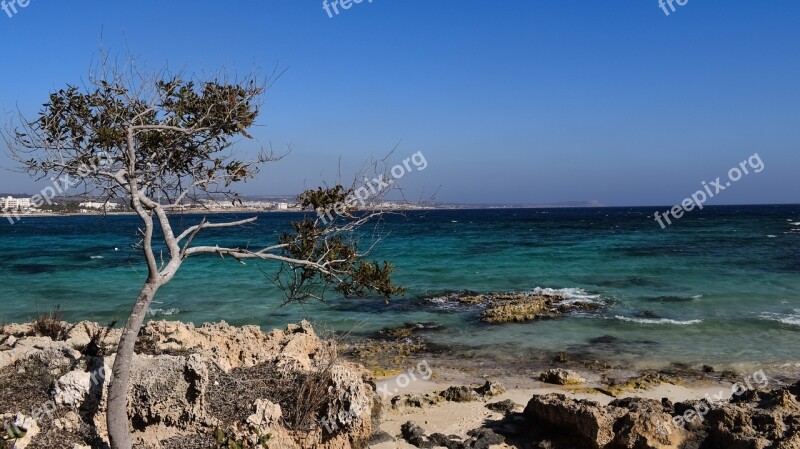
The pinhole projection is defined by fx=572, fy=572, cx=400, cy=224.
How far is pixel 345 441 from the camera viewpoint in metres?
6.68

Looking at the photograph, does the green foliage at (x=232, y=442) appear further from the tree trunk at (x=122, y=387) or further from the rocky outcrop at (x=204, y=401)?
the tree trunk at (x=122, y=387)

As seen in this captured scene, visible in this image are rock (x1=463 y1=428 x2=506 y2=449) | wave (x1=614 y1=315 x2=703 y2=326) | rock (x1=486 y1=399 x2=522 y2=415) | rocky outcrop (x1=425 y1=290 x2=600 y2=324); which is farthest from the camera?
rocky outcrop (x1=425 y1=290 x2=600 y2=324)

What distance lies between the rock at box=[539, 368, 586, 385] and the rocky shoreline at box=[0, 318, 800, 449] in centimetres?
100

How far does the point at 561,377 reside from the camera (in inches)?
407

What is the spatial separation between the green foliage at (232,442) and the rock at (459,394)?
13.3ft

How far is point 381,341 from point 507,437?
6.43 metres

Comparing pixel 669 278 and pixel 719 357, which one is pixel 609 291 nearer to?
pixel 669 278

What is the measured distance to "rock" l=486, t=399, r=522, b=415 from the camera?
8579mm

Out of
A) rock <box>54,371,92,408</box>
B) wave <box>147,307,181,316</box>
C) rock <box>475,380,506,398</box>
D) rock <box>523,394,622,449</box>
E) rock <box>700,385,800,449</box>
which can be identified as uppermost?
rock <box>54,371,92,408</box>

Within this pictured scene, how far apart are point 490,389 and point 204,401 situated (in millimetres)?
5016

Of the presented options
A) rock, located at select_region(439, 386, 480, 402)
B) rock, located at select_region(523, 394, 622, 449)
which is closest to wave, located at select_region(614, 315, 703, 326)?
rock, located at select_region(439, 386, 480, 402)

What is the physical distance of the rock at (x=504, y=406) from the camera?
8579 mm

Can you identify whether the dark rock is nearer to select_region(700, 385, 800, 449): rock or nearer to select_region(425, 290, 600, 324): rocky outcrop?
select_region(425, 290, 600, 324): rocky outcrop

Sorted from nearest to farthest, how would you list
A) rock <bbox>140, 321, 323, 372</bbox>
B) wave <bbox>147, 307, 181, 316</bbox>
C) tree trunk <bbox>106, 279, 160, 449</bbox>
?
tree trunk <bbox>106, 279, 160, 449</bbox>, rock <bbox>140, 321, 323, 372</bbox>, wave <bbox>147, 307, 181, 316</bbox>
